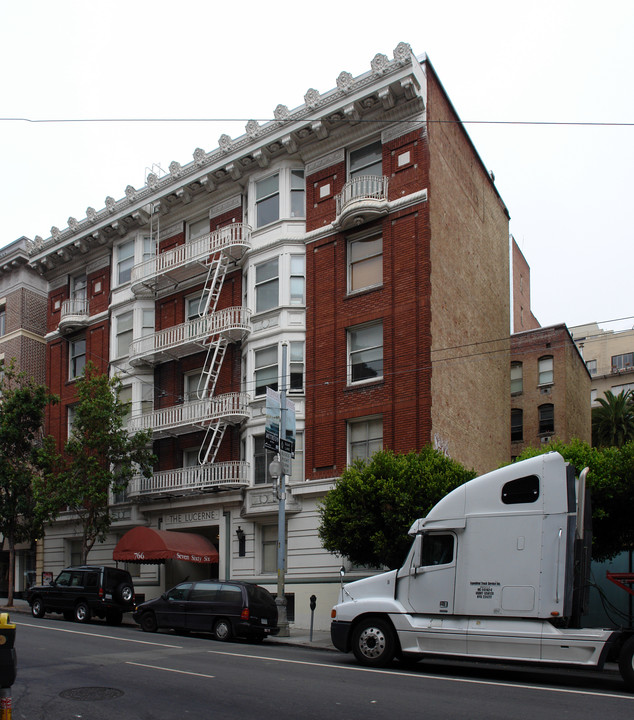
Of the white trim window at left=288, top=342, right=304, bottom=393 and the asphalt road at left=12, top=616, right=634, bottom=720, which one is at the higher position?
the white trim window at left=288, top=342, right=304, bottom=393

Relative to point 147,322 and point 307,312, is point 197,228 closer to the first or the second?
point 147,322

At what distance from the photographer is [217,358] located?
1137 inches

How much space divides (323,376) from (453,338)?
435cm

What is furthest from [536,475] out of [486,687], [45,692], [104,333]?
[104,333]

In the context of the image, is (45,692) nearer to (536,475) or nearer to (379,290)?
(536,475)

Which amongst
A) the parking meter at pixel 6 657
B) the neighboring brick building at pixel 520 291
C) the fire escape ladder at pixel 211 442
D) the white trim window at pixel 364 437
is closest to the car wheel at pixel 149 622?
the fire escape ladder at pixel 211 442

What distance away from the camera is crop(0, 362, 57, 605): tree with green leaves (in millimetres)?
29234

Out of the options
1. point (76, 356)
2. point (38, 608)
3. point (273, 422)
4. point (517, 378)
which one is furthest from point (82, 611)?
point (517, 378)

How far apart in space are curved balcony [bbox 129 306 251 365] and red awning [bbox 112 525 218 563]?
21.6 feet

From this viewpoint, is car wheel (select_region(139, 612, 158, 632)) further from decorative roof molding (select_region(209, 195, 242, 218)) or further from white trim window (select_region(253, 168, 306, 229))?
decorative roof molding (select_region(209, 195, 242, 218))

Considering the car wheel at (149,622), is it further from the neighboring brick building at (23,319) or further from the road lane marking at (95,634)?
the neighboring brick building at (23,319)

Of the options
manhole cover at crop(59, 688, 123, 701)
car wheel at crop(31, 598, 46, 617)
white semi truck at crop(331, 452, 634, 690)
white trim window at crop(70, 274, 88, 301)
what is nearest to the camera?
manhole cover at crop(59, 688, 123, 701)

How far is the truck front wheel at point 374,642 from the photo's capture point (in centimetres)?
1418

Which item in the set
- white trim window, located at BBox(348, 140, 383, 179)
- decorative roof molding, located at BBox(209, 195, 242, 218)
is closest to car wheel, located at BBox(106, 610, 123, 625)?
decorative roof molding, located at BBox(209, 195, 242, 218)
